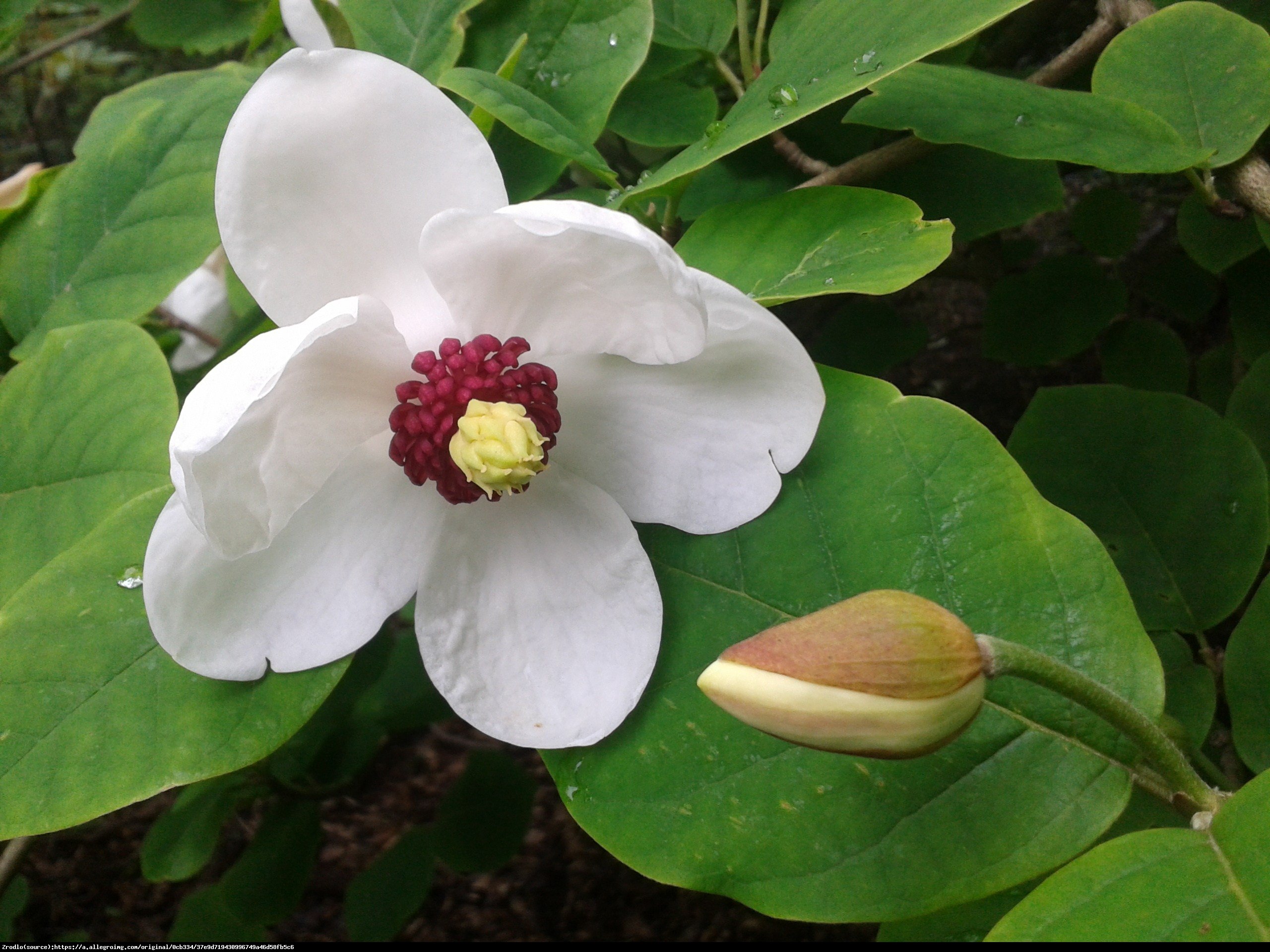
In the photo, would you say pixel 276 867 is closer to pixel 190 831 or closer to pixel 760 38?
pixel 190 831

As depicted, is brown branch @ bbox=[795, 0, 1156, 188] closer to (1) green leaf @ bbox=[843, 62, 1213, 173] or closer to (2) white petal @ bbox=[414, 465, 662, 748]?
(1) green leaf @ bbox=[843, 62, 1213, 173]

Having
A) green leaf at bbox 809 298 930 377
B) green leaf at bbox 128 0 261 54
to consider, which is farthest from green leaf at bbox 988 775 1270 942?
green leaf at bbox 128 0 261 54

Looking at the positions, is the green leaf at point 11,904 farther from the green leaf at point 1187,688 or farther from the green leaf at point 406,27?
the green leaf at point 1187,688

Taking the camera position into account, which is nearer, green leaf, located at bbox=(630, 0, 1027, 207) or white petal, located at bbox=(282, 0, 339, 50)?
green leaf, located at bbox=(630, 0, 1027, 207)

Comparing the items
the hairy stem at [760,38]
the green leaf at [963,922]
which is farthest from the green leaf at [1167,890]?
the hairy stem at [760,38]

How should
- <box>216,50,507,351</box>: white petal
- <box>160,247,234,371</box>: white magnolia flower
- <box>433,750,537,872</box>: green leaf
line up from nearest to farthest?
<box>216,50,507,351</box>: white petal, <box>160,247,234,371</box>: white magnolia flower, <box>433,750,537,872</box>: green leaf

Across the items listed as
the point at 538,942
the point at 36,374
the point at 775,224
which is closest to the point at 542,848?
the point at 538,942

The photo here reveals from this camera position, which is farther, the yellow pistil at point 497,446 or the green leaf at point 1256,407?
the green leaf at point 1256,407
